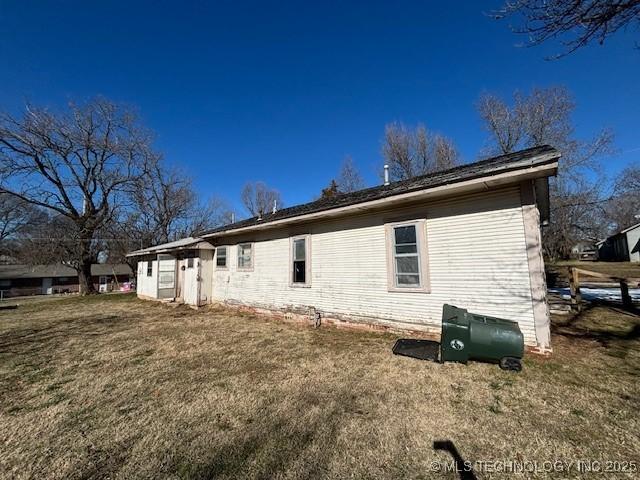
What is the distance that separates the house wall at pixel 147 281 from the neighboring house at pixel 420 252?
8.36 metres

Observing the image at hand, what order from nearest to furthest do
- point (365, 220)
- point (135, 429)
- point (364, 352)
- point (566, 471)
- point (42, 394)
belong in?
point (566, 471) → point (135, 429) → point (42, 394) → point (364, 352) → point (365, 220)

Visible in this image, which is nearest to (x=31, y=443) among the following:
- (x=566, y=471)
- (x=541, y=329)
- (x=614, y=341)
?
(x=566, y=471)

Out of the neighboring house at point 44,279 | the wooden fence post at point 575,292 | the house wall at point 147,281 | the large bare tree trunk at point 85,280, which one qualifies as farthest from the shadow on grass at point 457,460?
the neighboring house at point 44,279

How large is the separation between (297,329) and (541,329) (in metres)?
5.52

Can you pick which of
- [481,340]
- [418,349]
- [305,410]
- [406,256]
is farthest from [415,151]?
[305,410]

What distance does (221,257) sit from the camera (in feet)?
40.5

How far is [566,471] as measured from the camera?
2350 millimetres

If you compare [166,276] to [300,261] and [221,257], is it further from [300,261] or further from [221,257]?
[300,261]

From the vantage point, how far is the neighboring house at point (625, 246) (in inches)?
1137

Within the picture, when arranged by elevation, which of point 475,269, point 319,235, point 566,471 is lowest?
point 566,471

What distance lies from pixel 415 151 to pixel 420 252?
63.0 feet

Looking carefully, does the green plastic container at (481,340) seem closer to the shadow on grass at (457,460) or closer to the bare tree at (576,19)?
the shadow on grass at (457,460)

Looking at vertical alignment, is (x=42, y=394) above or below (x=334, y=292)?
below

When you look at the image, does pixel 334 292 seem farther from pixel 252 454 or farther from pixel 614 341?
pixel 614 341
